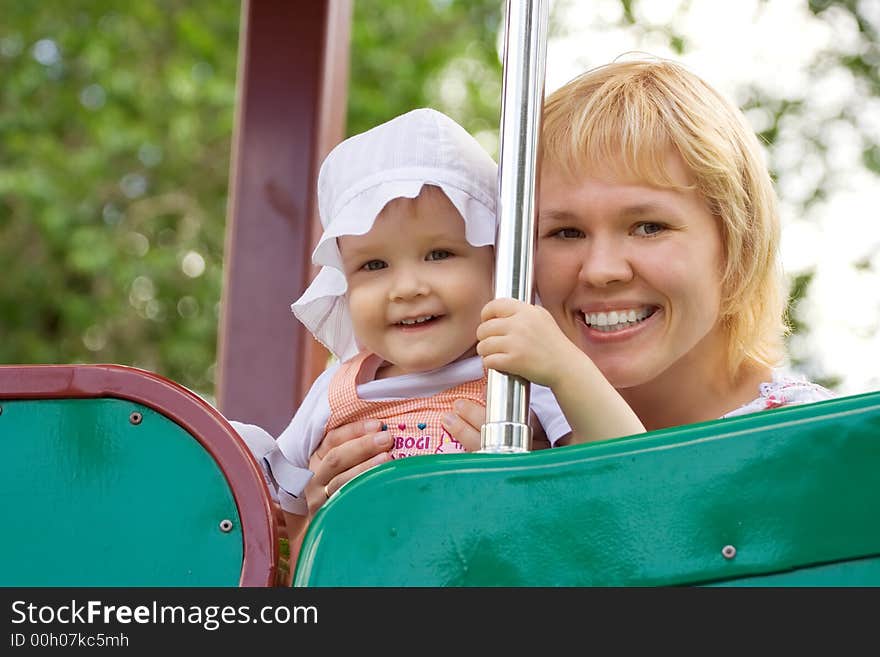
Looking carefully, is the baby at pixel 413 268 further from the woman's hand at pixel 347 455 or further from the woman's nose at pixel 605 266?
the woman's nose at pixel 605 266

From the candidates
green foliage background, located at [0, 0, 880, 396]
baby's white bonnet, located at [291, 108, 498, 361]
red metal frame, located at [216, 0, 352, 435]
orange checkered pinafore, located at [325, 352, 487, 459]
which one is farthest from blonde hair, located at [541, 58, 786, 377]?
green foliage background, located at [0, 0, 880, 396]

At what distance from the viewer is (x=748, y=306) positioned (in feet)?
5.52

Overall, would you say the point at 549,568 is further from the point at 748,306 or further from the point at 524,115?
the point at 748,306

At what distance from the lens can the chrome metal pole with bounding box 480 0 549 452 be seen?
3.53ft

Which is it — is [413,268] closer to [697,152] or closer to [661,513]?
[697,152]

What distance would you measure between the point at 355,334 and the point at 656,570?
71cm

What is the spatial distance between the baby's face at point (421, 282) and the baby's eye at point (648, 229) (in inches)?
7.6

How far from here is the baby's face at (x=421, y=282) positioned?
1.45 metres

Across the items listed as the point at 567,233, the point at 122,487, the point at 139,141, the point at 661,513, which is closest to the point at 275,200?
the point at 567,233

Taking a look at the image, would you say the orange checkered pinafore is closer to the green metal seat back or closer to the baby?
the baby

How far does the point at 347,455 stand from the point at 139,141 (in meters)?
5.53

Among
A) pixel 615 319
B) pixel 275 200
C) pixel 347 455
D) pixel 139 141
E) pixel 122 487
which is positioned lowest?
pixel 122 487

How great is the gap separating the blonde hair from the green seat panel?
608mm

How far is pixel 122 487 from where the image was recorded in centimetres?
117
